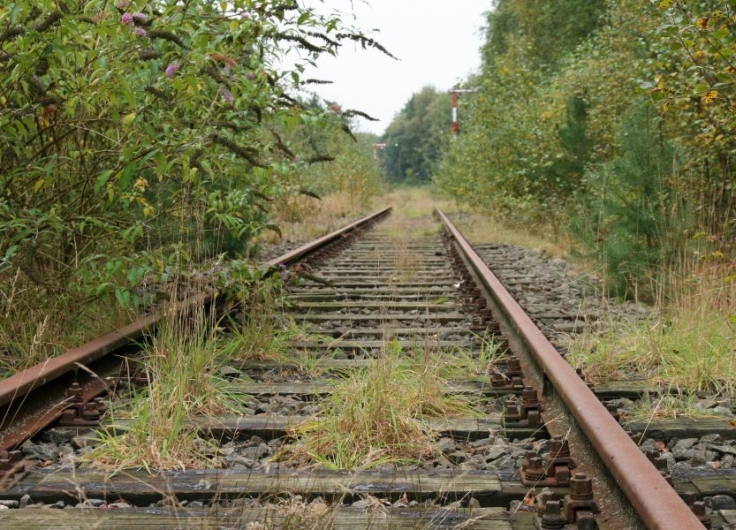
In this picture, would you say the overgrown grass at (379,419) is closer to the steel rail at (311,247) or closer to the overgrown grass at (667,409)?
the overgrown grass at (667,409)

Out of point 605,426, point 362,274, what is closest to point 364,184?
point 362,274

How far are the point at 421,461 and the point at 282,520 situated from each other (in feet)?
2.51

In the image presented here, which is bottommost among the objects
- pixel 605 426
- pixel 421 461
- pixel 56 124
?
pixel 421 461

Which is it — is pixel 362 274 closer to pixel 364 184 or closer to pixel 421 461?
pixel 421 461

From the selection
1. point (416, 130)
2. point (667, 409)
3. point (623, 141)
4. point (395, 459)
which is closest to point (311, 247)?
point (623, 141)

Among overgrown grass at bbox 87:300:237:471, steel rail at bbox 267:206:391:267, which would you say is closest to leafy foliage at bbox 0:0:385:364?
overgrown grass at bbox 87:300:237:471

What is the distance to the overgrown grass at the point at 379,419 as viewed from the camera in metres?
2.82

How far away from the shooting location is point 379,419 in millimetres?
3023

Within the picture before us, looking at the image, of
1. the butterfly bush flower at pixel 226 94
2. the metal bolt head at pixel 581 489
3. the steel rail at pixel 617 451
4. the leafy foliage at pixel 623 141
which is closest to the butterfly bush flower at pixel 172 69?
the butterfly bush flower at pixel 226 94

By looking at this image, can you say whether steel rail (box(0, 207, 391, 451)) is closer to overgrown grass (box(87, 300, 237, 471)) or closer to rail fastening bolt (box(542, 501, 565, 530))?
overgrown grass (box(87, 300, 237, 471))

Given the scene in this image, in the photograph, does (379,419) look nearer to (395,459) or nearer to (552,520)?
(395,459)

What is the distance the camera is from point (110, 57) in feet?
12.6

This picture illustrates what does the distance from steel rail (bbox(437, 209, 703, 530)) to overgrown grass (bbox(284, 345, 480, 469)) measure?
430mm

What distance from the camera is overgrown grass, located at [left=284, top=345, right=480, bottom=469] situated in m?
2.82
